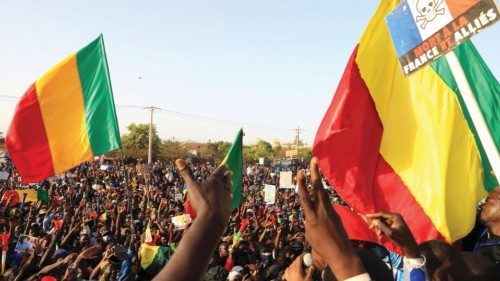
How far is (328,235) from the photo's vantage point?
1.26 metres

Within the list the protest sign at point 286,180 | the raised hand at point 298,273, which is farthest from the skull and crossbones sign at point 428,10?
the protest sign at point 286,180

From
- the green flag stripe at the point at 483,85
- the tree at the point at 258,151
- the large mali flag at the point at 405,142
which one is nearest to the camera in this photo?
the large mali flag at the point at 405,142

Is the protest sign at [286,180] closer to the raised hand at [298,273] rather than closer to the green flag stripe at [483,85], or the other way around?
the green flag stripe at [483,85]

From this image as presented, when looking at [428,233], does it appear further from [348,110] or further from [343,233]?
[343,233]

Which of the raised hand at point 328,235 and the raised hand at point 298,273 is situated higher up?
the raised hand at point 328,235

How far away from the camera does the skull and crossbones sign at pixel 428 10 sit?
2.74m

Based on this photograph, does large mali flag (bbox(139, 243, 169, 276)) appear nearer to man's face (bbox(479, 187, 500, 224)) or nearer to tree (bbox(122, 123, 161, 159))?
man's face (bbox(479, 187, 500, 224))

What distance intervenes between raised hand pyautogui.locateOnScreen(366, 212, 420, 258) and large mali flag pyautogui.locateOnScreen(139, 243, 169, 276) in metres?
4.88

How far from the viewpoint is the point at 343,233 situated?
1.28 m

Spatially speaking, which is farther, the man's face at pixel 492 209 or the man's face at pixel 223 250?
the man's face at pixel 223 250

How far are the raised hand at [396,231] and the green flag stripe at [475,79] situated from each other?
3.00m

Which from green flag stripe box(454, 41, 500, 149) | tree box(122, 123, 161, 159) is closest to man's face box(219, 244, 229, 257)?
green flag stripe box(454, 41, 500, 149)

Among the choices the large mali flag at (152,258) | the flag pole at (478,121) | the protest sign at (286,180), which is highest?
the flag pole at (478,121)

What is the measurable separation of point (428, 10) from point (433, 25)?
118 mm
